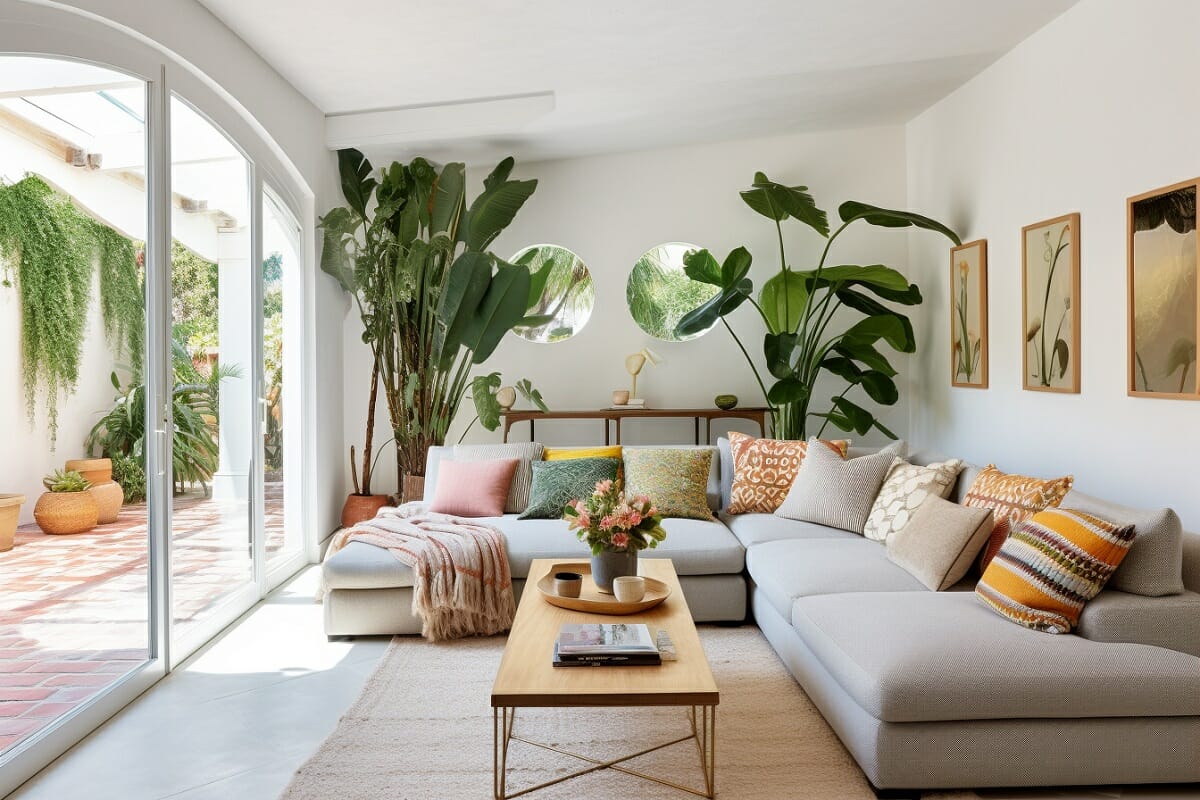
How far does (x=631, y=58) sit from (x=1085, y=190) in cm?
222

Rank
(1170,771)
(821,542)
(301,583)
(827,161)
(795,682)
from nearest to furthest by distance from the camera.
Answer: (1170,771), (795,682), (821,542), (301,583), (827,161)

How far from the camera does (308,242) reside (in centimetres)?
562

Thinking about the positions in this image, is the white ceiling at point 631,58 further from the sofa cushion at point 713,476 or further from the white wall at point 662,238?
the sofa cushion at point 713,476

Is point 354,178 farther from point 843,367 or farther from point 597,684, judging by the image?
point 597,684

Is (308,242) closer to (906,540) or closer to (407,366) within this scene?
(407,366)

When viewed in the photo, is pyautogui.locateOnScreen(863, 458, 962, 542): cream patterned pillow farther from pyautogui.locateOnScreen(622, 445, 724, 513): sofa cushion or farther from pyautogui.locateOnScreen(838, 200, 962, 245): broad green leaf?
pyautogui.locateOnScreen(838, 200, 962, 245): broad green leaf

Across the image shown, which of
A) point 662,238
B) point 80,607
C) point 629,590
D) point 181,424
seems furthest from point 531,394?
point 80,607

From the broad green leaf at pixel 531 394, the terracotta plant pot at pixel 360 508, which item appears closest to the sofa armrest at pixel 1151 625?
the broad green leaf at pixel 531 394

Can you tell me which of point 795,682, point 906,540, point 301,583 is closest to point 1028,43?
point 906,540

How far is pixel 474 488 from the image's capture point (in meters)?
4.74

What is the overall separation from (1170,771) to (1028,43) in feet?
11.1

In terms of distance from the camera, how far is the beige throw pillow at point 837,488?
169 inches

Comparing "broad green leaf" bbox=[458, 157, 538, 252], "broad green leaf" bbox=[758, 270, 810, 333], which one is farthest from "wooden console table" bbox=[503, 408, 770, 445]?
"broad green leaf" bbox=[458, 157, 538, 252]

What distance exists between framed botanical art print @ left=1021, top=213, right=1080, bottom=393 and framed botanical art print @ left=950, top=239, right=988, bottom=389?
0.47 m
